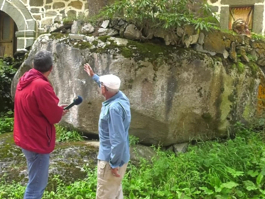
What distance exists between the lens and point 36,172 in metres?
2.33

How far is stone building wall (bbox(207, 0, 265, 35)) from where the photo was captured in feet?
22.7

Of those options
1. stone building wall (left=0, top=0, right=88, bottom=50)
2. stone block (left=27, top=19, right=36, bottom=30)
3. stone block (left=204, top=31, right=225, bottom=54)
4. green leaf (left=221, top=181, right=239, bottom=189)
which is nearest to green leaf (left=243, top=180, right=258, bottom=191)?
green leaf (left=221, top=181, right=239, bottom=189)

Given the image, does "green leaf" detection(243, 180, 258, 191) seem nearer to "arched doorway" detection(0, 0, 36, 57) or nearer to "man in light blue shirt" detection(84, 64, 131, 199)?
"man in light blue shirt" detection(84, 64, 131, 199)

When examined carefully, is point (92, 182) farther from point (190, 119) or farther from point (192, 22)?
point (192, 22)

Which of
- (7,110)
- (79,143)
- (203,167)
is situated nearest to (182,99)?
(203,167)

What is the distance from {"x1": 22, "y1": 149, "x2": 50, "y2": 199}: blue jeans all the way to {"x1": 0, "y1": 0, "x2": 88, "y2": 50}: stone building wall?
21.2ft

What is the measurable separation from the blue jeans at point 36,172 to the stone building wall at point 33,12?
21.2 feet

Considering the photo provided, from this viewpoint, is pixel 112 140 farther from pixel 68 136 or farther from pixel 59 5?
pixel 59 5

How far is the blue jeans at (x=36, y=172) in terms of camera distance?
2.32 m

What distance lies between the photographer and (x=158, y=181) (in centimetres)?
317

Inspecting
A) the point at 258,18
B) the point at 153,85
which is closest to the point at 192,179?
the point at 153,85

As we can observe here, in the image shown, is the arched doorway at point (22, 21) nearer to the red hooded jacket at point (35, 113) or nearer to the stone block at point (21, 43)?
the stone block at point (21, 43)

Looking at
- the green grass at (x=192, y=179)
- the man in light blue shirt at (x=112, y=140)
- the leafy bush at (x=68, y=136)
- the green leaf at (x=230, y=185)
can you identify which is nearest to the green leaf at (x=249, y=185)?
the green grass at (x=192, y=179)

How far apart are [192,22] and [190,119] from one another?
1282 mm
